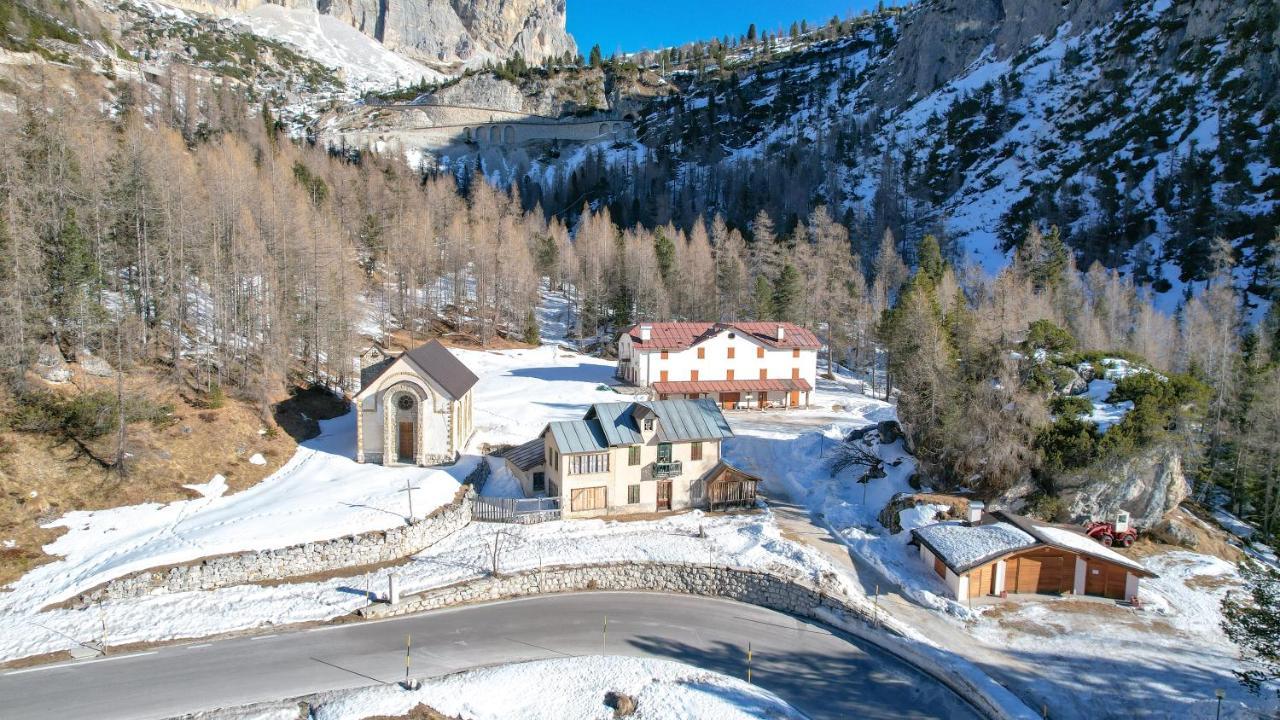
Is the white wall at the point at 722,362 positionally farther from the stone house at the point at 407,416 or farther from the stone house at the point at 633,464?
the stone house at the point at 407,416

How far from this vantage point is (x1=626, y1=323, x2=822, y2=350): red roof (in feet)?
167

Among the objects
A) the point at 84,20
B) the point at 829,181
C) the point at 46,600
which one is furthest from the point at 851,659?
the point at 84,20

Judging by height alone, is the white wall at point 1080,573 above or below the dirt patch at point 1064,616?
above

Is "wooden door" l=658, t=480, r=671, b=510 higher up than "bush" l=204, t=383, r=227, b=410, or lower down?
lower down

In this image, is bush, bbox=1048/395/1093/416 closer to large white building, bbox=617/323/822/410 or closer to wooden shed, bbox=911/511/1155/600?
Result: wooden shed, bbox=911/511/1155/600

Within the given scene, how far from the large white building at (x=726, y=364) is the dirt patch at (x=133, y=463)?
2545cm

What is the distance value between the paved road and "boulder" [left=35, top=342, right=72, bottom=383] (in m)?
17.2

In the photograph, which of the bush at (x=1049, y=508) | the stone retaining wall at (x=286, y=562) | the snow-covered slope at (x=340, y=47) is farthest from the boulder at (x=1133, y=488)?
the snow-covered slope at (x=340, y=47)

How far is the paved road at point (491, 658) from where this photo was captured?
17812mm

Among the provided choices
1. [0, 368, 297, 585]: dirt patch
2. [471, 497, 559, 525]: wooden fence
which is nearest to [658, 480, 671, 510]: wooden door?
[471, 497, 559, 525]: wooden fence

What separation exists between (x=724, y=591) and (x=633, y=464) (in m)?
8.16

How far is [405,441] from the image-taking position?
34.0 meters

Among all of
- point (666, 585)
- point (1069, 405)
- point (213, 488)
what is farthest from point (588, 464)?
point (1069, 405)

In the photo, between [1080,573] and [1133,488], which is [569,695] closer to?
[1080,573]
